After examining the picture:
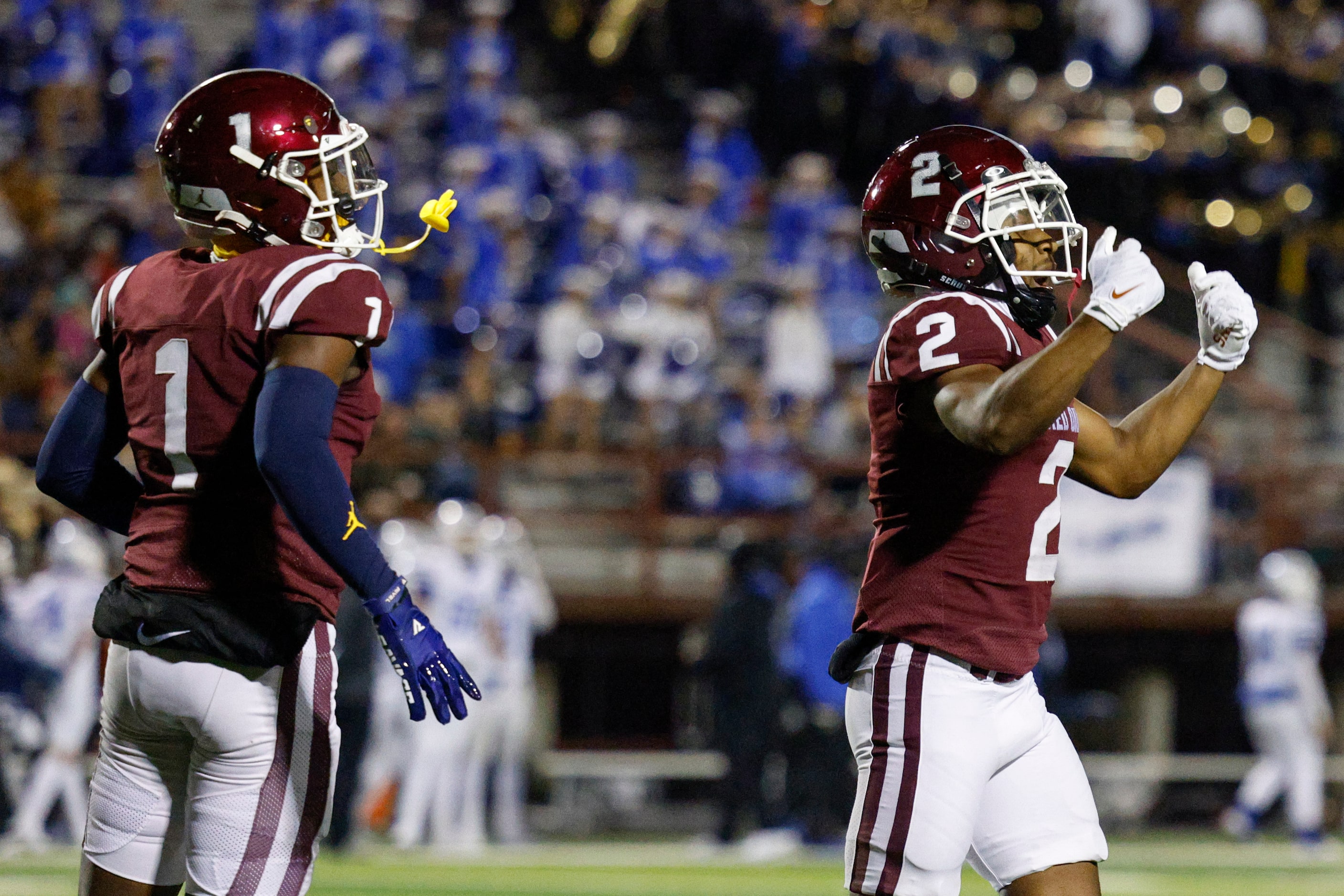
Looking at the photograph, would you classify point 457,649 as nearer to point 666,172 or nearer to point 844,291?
point 844,291

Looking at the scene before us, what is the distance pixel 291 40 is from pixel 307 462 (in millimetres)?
11299

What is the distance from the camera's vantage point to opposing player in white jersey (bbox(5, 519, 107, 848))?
10500 mm

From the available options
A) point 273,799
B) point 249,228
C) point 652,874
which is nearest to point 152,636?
point 273,799

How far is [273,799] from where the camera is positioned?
10.4ft

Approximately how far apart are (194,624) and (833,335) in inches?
428

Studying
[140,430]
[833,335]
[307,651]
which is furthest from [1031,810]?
[833,335]

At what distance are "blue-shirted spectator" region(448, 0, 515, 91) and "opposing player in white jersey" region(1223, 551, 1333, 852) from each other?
693 cm

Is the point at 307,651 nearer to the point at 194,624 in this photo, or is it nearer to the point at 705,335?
the point at 194,624

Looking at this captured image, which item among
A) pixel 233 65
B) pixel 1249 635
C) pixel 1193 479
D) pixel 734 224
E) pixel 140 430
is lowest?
pixel 1249 635

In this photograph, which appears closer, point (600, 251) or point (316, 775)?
point (316, 775)

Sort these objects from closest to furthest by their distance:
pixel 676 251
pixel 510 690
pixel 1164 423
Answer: pixel 1164 423, pixel 510 690, pixel 676 251

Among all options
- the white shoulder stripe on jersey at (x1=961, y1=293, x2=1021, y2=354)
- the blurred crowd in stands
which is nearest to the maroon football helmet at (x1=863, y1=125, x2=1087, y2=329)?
the white shoulder stripe on jersey at (x1=961, y1=293, x2=1021, y2=354)

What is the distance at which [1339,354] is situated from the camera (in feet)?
49.5

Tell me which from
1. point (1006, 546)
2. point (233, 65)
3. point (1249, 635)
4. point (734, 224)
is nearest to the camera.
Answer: point (1006, 546)
